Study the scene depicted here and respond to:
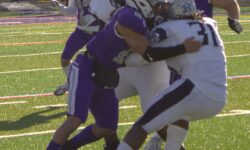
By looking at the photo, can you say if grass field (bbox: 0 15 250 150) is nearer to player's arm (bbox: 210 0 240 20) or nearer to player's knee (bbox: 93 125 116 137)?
player's knee (bbox: 93 125 116 137)

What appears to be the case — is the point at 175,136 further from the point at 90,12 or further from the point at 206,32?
the point at 90,12

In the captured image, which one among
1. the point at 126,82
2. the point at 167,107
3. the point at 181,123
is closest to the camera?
the point at 167,107

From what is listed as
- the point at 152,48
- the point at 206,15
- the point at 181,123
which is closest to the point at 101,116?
the point at 181,123

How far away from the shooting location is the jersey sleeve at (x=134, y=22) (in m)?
4.17

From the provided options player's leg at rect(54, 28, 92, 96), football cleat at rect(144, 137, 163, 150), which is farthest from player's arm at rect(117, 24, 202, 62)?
player's leg at rect(54, 28, 92, 96)

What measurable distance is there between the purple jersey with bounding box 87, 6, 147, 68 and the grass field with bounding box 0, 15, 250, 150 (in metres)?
1.38

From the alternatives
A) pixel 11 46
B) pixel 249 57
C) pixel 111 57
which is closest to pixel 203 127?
pixel 111 57

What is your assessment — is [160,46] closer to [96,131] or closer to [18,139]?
[96,131]

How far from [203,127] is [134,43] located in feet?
7.99

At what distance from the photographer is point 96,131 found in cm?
495

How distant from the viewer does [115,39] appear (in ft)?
14.5

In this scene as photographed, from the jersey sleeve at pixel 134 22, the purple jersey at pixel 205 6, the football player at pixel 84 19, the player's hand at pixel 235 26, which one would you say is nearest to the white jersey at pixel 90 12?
the football player at pixel 84 19

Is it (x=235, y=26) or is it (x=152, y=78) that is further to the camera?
(x=235, y=26)

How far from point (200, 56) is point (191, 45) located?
9 centimetres
